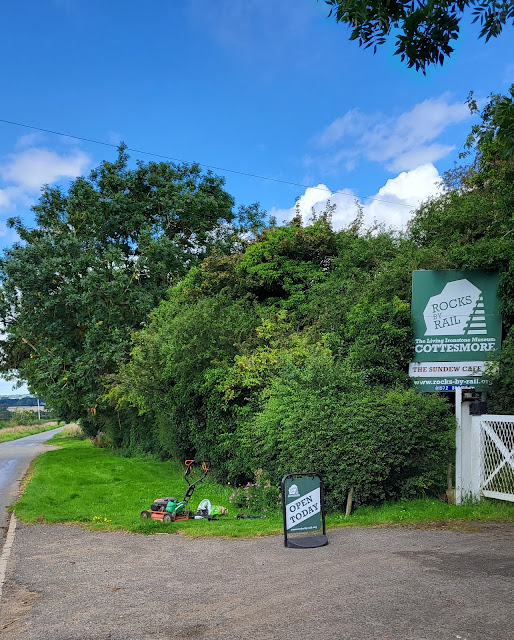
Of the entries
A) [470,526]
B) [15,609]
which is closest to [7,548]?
[15,609]

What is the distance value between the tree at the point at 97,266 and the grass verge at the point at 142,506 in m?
6.51

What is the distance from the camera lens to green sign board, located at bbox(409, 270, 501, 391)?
13273mm

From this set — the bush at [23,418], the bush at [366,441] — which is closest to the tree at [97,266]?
the bush at [366,441]

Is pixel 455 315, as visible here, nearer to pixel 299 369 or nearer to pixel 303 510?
pixel 299 369

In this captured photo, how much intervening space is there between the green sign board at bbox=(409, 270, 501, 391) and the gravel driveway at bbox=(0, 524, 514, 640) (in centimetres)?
520

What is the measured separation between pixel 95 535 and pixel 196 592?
4.60 m

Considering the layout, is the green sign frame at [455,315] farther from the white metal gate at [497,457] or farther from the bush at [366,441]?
the white metal gate at [497,457]

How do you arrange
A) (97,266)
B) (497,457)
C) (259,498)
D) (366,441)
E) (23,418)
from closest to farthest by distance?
(497,457)
(366,441)
(259,498)
(97,266)
(23,418)

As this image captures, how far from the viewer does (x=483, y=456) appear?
32.3 feet

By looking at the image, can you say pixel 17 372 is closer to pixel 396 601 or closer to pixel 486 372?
pixel 486 372

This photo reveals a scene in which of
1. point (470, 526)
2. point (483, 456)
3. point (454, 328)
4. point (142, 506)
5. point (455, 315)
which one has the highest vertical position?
point (455, 315)

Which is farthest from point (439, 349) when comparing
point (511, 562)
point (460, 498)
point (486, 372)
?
point (511, 562)

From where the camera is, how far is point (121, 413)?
30812 mm

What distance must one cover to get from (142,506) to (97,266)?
1754cm
